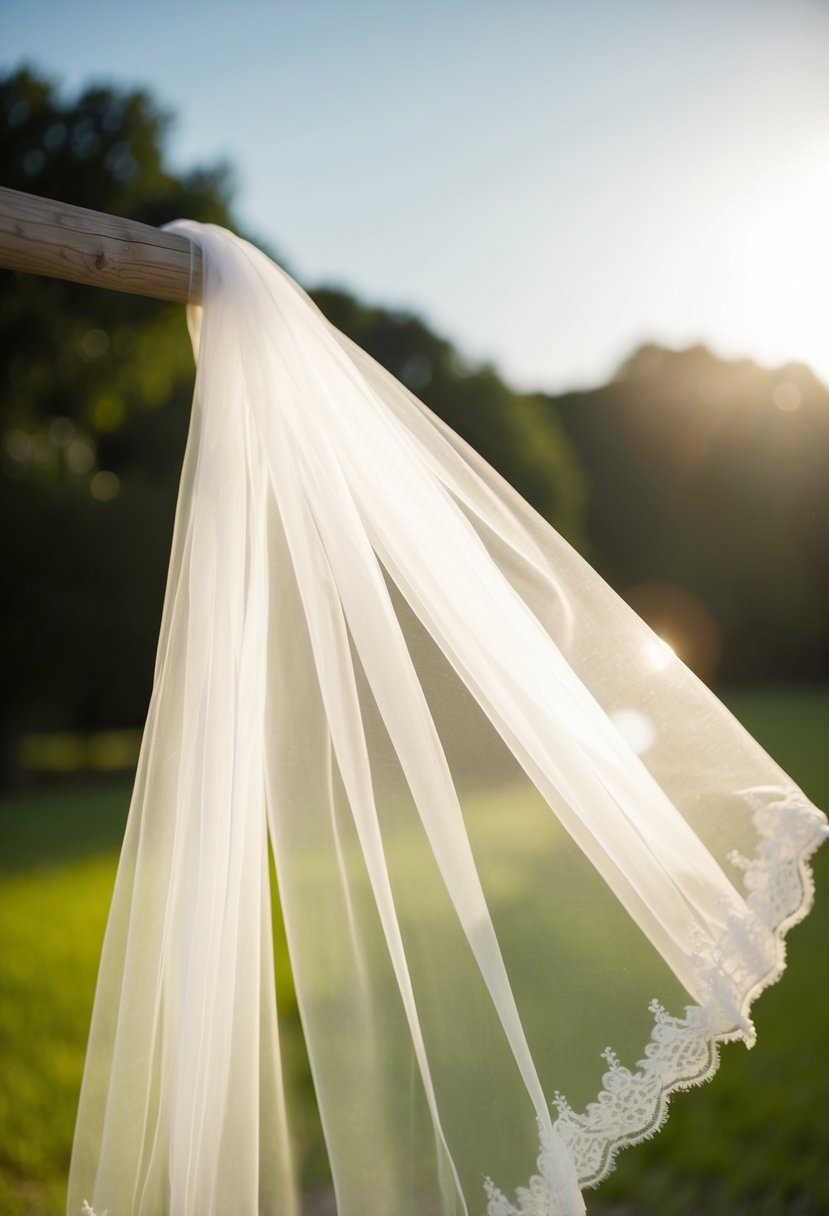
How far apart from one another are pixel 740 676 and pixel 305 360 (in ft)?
79.9

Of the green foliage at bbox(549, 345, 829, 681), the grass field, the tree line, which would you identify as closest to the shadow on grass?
the tree line

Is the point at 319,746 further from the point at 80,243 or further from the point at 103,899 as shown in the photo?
the point at 103,899

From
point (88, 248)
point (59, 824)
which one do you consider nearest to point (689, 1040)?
point (88, 248)

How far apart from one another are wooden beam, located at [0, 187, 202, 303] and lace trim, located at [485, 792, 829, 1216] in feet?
4.94

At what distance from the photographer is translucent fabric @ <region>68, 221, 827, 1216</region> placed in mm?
1528

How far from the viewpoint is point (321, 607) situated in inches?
66.2

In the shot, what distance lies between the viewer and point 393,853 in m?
1.65

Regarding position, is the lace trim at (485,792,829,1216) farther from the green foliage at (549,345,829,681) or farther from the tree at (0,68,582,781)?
the green foliage at (549,345,829,681)

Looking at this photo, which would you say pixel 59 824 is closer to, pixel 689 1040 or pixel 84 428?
pixel 84 428

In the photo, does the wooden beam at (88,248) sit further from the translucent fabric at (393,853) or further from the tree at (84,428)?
the tree at (84,428)

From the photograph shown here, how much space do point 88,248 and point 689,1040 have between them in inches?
65.5

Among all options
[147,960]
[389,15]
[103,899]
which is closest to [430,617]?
[147,960]

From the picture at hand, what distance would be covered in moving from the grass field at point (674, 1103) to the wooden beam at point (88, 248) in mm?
1647

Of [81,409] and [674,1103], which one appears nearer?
[674,1103]
